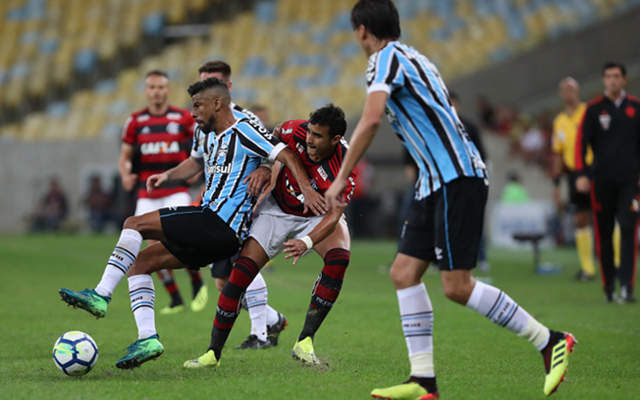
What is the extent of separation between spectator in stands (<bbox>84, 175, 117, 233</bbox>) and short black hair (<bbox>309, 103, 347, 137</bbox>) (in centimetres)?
1876

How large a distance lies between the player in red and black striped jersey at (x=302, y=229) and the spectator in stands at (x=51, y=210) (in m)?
19.0

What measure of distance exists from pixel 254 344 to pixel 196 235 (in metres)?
1.30

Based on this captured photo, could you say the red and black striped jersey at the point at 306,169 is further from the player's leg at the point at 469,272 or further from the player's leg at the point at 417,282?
the player's leg at the point at 469,272

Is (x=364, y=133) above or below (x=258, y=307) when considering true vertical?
above

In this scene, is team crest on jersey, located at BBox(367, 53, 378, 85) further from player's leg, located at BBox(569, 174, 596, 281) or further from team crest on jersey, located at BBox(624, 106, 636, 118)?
player's leg, located at BBox(569, 174, 596, 281)

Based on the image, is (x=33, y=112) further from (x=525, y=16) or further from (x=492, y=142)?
(x=525, y=16)

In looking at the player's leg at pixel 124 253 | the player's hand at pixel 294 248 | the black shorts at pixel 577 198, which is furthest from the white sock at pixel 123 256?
the black shorts at pixel 577 198

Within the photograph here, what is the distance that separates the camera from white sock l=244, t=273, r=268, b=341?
6.43 metres

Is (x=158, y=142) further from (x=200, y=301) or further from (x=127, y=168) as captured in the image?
(x=200, y=301)

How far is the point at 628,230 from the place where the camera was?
29.6 ft

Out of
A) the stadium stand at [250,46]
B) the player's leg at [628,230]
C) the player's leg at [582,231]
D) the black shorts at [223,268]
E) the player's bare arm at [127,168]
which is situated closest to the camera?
the black shorts at [223,268]

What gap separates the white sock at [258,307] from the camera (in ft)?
21.1

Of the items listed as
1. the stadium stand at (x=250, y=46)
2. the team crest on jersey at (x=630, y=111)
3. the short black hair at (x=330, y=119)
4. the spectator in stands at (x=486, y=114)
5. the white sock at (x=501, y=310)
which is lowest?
the white sock at (x=501, y=310)

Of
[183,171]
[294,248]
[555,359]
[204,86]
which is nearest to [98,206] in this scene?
[183,171]
